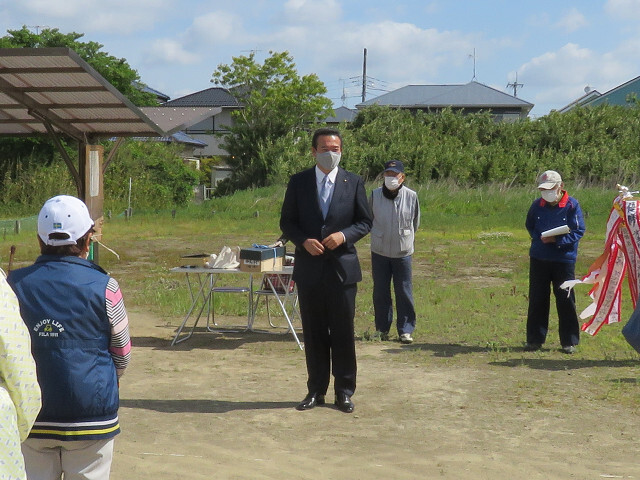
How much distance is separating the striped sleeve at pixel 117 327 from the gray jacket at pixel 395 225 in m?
6.17

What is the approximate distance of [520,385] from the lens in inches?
307

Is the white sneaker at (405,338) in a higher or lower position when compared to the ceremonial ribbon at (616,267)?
lower

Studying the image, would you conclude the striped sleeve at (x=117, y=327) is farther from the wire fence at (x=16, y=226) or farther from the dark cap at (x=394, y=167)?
the wire fence at (x=16, y=226)

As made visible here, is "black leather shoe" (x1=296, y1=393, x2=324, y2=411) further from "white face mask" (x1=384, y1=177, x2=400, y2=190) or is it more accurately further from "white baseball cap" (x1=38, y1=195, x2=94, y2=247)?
"white baseball cap" (x1=38, y1=195, x2=94, y2=247)

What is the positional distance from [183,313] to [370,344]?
3216 millimetres

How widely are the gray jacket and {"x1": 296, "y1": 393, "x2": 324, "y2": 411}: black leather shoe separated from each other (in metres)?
3.04

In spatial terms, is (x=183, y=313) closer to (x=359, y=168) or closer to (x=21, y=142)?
(x=21, y=142)

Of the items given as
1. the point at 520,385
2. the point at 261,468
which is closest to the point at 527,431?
the point at 520,385

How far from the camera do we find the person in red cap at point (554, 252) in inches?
356

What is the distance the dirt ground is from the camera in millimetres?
5508

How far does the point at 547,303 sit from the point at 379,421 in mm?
3364

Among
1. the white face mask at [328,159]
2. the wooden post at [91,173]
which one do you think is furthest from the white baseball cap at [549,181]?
the wooden post at [91,173]

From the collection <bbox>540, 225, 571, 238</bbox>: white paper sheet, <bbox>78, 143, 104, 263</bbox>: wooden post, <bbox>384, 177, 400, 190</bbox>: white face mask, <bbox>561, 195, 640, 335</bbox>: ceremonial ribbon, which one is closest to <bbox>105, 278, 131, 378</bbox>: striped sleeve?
<bbox>561, 195, 640, 335</bbox>: ceremonial ribbon

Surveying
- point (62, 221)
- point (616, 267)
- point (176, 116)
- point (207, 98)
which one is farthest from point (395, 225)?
point (207, 98)
